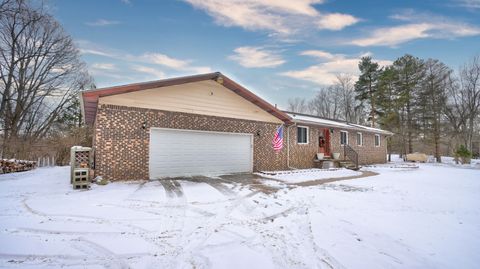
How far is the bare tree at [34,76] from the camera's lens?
16859 mm

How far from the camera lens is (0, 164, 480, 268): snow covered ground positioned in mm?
2934

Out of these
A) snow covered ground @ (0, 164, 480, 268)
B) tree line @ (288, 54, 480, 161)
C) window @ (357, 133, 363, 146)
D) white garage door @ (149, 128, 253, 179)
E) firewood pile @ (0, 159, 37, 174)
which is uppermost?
tree line @ (288, 54, 480, 161)

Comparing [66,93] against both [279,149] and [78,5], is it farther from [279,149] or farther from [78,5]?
[279,149]

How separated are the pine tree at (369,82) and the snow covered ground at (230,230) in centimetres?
2443

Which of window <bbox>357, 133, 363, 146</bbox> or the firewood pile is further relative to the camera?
window <bbox>357, 133, 363, 146</bbox>

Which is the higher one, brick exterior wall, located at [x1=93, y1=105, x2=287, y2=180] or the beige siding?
the beige siding

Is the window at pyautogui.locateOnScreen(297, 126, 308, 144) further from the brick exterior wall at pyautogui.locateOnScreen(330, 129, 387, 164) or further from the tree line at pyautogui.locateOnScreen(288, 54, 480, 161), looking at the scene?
the tree line at pyautogui.locateOnScreen(288, 54, 480, 161)

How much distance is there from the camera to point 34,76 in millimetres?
19312

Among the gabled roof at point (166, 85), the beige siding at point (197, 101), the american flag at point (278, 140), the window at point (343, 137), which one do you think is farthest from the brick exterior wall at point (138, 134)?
the window at point (343, 137)

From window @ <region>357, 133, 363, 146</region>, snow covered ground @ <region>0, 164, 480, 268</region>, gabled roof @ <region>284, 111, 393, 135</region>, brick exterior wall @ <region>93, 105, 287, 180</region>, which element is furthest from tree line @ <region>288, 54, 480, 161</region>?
brick exterior wall @ <region>93, 105, 287, 180</region>

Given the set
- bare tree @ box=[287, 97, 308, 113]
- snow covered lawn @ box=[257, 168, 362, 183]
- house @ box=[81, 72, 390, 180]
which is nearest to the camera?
house @ box=[81, 72, 390, 180]

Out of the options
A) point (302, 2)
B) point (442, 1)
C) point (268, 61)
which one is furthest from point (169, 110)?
point (442, 1)

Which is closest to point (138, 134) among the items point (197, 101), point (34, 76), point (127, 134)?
point (127, 134)

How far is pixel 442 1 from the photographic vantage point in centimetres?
990
